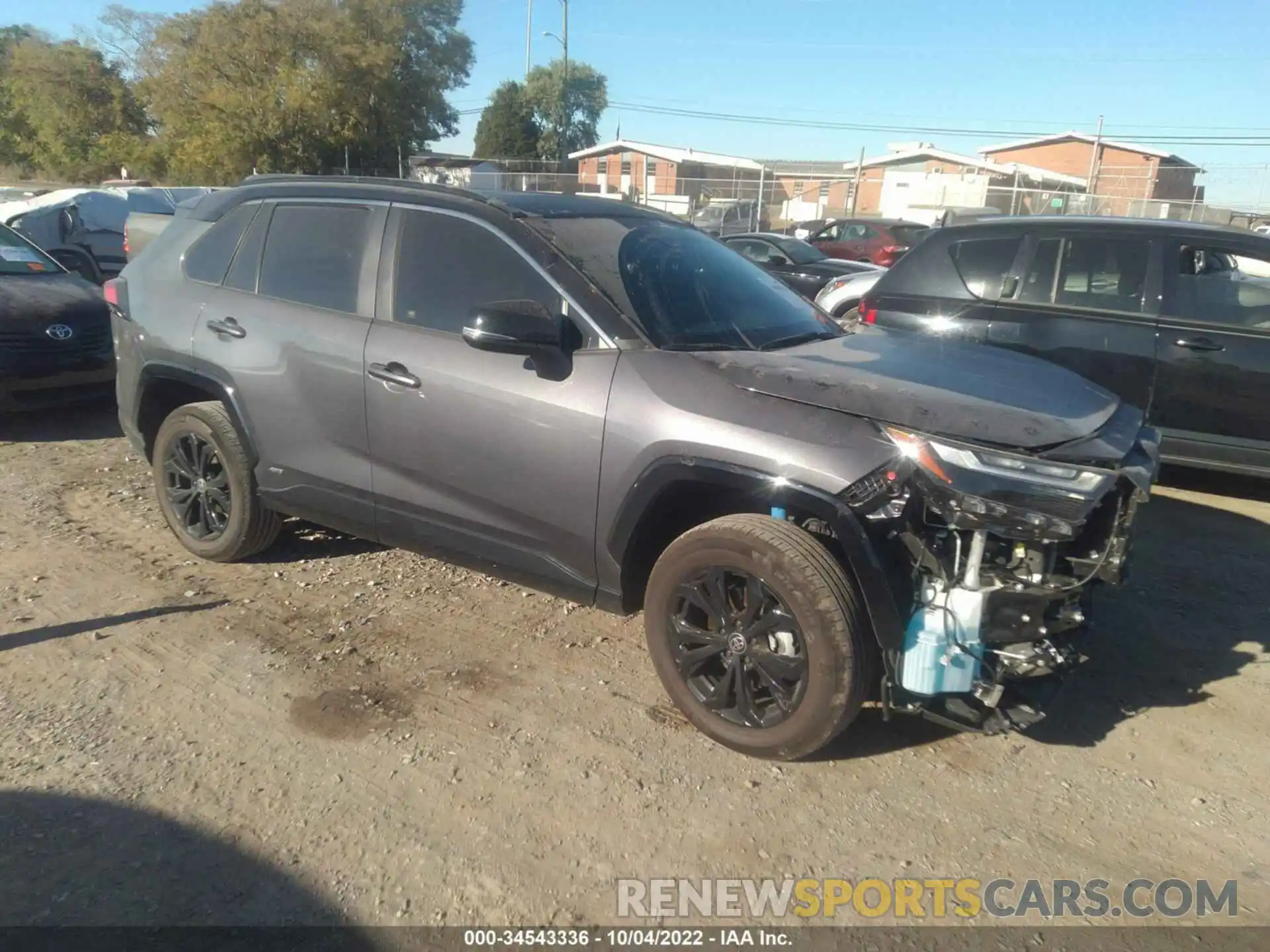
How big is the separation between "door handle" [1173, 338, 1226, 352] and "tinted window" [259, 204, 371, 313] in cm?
480

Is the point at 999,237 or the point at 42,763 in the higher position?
the point at 999,237

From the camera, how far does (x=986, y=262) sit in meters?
6.24

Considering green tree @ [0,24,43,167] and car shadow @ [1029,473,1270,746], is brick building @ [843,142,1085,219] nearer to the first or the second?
car shadow @ [1029,473,1270,746]

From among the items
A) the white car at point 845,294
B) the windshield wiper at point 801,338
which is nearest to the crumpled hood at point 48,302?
the windshield wiper at point 801,338

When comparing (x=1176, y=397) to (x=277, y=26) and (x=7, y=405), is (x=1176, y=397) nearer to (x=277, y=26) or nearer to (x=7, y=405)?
(x=7, y=405)

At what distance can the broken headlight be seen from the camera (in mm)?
2711

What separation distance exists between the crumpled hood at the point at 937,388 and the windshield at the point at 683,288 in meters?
0.19

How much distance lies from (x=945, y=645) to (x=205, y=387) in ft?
11.5

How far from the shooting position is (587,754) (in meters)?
3.17

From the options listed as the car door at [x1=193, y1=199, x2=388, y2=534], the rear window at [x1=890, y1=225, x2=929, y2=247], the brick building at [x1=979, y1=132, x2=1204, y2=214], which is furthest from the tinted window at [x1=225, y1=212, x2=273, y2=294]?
the brick building at [x1=979, y1=132, x2=1204, y2=214]

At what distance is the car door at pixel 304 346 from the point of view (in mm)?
3934

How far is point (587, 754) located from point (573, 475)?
977 mm

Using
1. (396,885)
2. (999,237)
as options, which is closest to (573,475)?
(396,885)

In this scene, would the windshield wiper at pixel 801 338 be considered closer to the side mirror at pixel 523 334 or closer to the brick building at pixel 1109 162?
the side mirror at pixel 523 334
